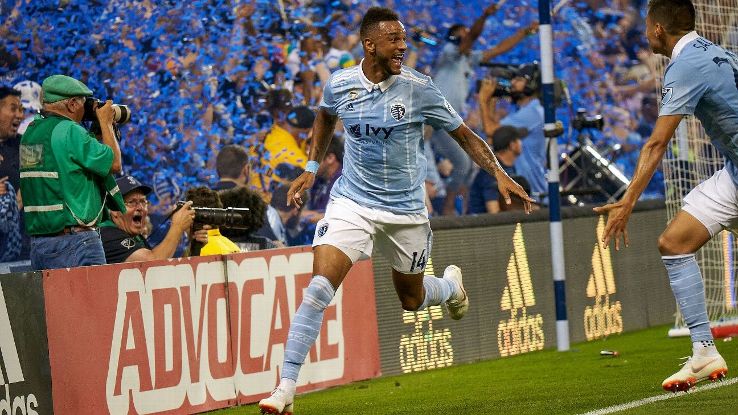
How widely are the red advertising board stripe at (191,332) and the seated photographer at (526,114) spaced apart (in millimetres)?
5240

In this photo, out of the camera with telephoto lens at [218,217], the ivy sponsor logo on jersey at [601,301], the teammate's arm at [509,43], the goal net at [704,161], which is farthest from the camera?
the teammate's arm at [509,43]

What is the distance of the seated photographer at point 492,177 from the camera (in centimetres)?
1378

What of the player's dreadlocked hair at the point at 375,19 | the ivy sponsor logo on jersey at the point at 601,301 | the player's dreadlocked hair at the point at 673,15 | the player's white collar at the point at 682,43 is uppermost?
the player's dreadlocked hair at the point at 375,19

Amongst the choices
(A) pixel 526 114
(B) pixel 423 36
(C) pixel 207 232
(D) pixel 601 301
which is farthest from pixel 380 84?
(A) pixel 526 114

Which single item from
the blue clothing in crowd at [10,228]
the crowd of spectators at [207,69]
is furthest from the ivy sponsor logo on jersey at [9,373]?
the crowd of spectators at [207,69]

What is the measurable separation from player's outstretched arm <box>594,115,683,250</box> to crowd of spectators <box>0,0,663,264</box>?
13.1ft

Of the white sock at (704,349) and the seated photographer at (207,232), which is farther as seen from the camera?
the seated photographer at (207,232)

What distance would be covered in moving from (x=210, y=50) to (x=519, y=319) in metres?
3.56

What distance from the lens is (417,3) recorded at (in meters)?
14.9

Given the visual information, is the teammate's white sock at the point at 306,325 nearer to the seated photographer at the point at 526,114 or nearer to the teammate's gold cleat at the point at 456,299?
the teammate's gold cleat at the point at 456,299

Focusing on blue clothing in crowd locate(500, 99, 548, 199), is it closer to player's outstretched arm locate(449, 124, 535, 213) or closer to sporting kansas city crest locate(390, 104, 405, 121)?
player's outstretched arm locate(449, 124, 535, 213)

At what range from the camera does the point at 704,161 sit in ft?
40.2

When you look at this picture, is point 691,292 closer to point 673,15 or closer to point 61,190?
point 673,15

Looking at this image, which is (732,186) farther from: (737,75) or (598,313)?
(598,313)
